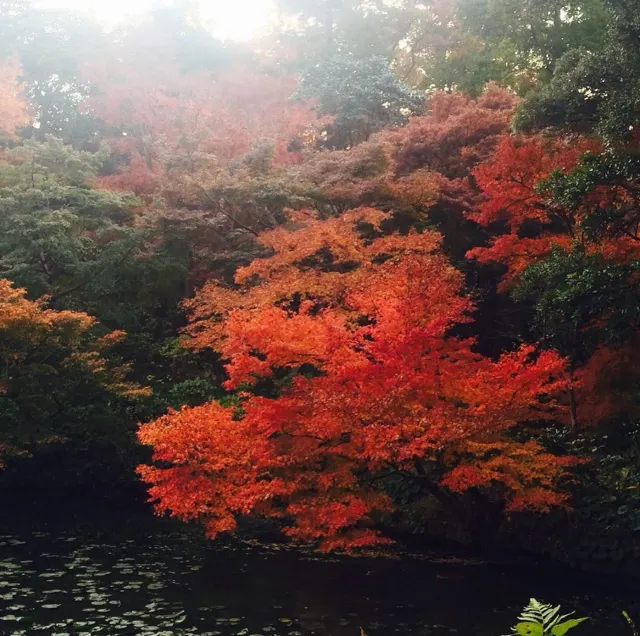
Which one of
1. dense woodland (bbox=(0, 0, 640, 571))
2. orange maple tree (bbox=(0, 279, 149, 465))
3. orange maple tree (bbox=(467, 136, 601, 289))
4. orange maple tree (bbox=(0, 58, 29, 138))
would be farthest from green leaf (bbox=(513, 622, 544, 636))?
orange maple tree (bbox=(0, 58, 29, 138))

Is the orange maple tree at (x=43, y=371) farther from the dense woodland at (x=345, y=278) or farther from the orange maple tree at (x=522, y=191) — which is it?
the orange maple tree at (x=522, y=191)

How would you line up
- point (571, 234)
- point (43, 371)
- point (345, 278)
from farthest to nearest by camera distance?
point (43, 371) → point (345, 278) → point (571, 234)

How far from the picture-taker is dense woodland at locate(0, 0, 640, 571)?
1166 cm

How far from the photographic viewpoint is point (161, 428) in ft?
40.8

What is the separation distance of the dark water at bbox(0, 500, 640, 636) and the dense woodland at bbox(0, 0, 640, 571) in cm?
89

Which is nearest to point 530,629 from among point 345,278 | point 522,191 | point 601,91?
point 601,91

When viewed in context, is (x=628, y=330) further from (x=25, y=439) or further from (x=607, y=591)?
(x=25, y=439)

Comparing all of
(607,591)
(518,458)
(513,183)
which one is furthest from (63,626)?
(513,183)

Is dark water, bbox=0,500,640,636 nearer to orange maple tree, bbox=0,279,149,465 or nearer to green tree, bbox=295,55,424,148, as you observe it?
orange maple tree, bbox=0,279,149,465

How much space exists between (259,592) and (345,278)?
7550mm

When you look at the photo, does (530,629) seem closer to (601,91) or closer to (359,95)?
(601,91)

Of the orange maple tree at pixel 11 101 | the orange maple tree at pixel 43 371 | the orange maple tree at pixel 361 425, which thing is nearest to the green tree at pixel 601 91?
the orange maple tree at pixel 361 425

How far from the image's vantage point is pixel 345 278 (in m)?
16.0

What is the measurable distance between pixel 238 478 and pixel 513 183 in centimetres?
869
